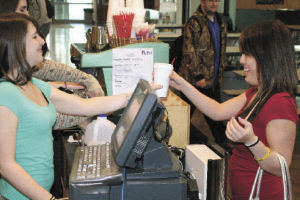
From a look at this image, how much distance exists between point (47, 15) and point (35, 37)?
8.58 feet

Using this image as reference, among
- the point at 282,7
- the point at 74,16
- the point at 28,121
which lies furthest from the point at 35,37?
the point at 74,16

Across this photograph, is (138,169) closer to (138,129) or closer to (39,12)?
(138,129)

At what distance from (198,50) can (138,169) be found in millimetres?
2848

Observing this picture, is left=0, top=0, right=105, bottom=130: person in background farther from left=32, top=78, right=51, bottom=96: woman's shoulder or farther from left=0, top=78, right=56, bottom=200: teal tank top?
left=0, top=78, right=56, bottom=200: teal tank top

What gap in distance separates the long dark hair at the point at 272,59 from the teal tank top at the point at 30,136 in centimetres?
81

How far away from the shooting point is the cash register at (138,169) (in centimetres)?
118

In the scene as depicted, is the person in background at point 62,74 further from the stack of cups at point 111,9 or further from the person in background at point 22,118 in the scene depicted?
the person in background at point 22,118

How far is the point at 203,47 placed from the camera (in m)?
4.00

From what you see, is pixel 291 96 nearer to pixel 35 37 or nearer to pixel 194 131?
pixel 194 131

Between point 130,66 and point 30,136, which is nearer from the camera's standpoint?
point 30,136

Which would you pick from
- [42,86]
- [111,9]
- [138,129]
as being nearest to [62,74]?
[111,9]

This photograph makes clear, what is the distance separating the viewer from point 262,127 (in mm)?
1701

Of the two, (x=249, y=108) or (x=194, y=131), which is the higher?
(x=249, y=108)

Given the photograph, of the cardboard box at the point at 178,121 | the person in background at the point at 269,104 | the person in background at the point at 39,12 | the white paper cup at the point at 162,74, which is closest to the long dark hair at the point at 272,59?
the person in background at the point at 269,104
